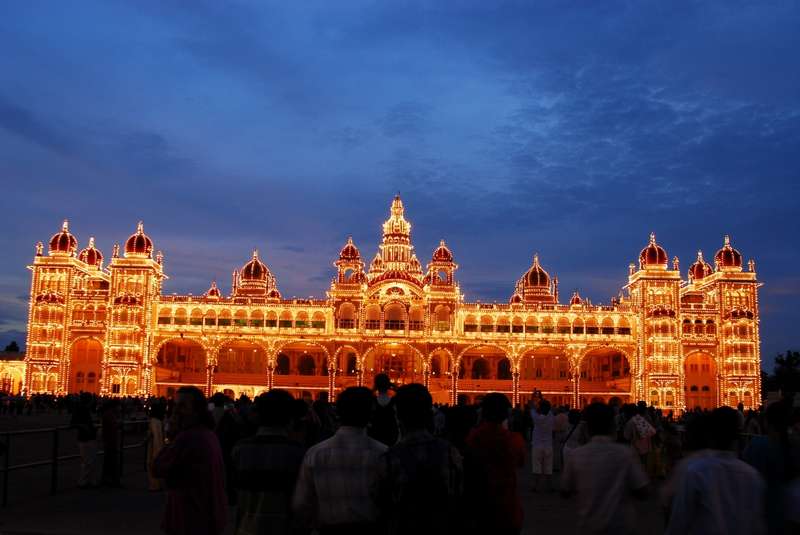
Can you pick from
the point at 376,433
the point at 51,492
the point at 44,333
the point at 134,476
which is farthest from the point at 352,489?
the point at 44,333

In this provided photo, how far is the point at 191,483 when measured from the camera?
252 inches

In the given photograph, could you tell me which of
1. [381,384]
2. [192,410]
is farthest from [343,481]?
[381,384]

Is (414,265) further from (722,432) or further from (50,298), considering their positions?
(722,432)

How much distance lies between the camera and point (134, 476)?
1884 cm

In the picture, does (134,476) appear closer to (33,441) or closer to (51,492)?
(51,492)

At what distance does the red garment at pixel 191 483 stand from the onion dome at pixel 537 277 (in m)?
68.4

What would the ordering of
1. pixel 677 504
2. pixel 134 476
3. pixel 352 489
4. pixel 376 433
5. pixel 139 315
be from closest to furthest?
pixel 677 504, pixel 352 489, pixel 376 433, pixel 134 476, pixel 139 315

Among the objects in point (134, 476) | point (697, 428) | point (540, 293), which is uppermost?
point (540, 293)

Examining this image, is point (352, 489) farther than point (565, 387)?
No

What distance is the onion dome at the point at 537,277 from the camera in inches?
2908

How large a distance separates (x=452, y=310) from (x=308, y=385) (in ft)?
37.6

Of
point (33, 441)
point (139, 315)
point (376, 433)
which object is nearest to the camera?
point (376, 433)

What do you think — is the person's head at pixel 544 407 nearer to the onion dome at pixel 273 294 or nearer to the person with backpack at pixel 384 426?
the person with backpack at pixel 384 426

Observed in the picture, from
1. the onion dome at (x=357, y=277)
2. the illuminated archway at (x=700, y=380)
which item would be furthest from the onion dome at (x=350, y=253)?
the illuminated archway at (x=700, y=380)
